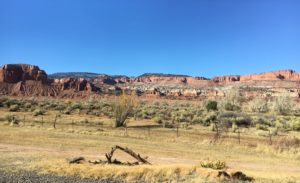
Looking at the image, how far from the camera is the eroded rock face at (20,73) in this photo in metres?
123

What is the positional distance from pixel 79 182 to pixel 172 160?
719 centimetres

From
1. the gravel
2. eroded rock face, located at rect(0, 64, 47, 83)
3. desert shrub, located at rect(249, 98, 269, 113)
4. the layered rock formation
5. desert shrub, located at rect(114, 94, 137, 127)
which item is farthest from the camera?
eroded rock face, located at rect(0, 64, 47, 83)

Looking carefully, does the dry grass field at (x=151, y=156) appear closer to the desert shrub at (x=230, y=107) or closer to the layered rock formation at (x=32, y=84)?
the desert shrub at (x=230, y=107)

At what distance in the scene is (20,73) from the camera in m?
128

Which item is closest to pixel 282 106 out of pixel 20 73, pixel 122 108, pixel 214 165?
pixel 122 108

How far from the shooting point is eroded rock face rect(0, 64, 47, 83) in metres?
123

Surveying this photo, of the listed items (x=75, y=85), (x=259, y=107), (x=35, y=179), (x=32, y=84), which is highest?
(x=75, y=85)

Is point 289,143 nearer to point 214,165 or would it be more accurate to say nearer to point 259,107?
point 214,165

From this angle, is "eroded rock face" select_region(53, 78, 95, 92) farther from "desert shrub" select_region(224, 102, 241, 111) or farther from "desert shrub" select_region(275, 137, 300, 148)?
"desert shrub" select_region(275, 137, 300, 148)

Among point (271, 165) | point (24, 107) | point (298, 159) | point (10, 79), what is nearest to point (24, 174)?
point (271, 165)

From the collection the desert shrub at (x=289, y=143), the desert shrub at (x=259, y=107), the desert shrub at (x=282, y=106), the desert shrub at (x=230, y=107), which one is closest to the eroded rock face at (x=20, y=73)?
the desert shrub at (x=230, y=107)

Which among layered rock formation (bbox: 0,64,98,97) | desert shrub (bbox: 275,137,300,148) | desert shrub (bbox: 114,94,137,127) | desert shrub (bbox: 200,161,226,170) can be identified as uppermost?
layered rock formation (bbox: 0,64,98,97)

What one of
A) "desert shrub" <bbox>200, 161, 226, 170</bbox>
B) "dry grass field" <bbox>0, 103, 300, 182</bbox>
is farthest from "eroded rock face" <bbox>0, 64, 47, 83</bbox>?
"desert shrub" <bbox>200, 161, 226, 170</bbox>

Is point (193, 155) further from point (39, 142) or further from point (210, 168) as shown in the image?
point (39, 142)
